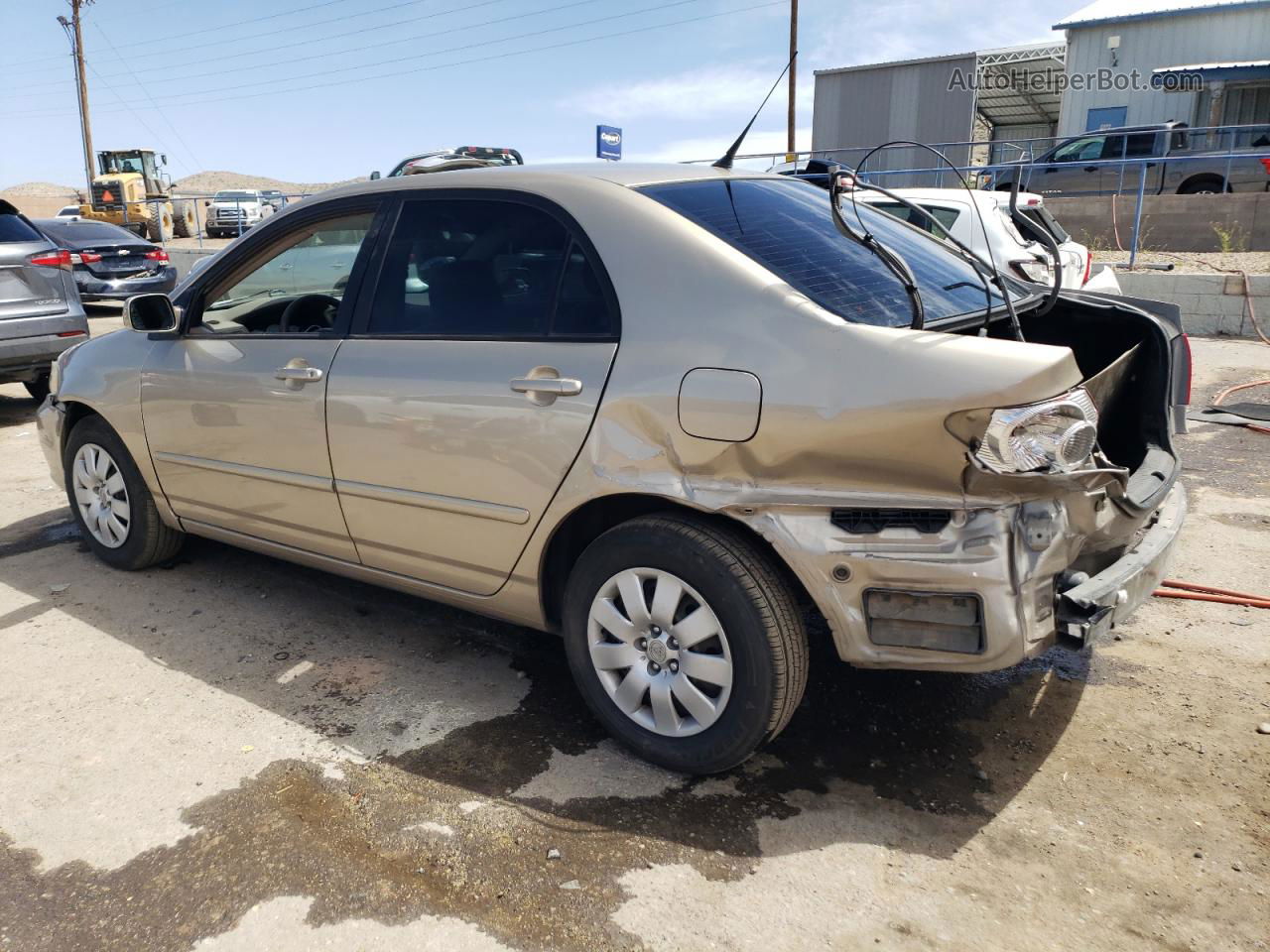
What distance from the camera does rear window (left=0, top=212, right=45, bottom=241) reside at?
25.1 feet

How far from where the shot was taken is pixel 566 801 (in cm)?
277

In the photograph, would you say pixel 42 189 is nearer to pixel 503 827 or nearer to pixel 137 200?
pixel 137 200

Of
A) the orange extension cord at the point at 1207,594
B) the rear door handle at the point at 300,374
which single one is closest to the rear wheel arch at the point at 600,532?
the rear door handle at the point at 300,374

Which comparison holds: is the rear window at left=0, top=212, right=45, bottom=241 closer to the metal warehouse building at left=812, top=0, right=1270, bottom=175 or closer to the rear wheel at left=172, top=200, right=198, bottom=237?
the metal warehouse building at left=812, top=0, right=1270, bottom=175

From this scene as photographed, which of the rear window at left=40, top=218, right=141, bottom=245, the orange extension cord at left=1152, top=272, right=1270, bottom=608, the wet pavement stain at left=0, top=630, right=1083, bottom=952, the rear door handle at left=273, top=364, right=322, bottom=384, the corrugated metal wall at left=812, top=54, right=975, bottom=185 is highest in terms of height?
the corrugated metal wall at left=812, top=54, right=975, bottom=185

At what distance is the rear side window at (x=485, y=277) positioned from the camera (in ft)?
9.68

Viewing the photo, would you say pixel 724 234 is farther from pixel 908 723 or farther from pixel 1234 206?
pixel 1234 206

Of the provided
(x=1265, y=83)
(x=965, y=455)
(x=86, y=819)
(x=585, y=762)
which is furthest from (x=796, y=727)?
(x=1265, y=83)

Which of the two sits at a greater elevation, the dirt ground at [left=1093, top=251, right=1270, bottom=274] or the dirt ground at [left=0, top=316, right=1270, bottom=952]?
the dirt ground at [left=1093, top=251, right=1270, bottom=274]

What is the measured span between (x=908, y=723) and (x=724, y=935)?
1.14 meters

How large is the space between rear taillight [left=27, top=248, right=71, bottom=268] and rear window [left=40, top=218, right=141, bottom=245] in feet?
21.0

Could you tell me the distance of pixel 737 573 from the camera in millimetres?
2582

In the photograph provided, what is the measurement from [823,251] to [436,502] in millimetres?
1441

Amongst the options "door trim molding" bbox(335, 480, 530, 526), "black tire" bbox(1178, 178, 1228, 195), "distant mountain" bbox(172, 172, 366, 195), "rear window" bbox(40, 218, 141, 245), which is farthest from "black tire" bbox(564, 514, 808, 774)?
"distant mountain" bbox(172, 172, 366, 195)
